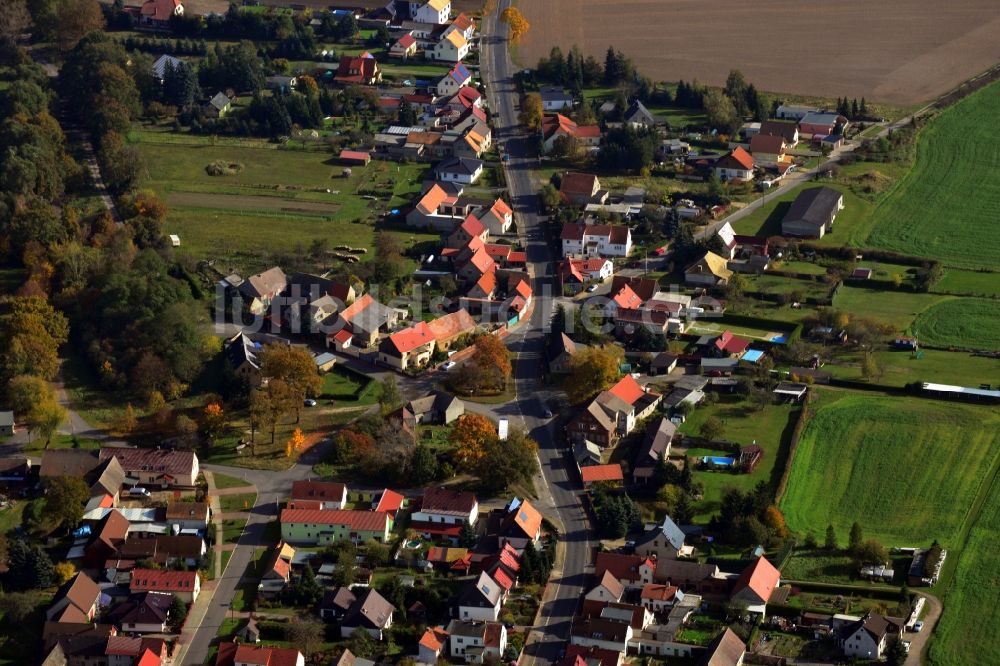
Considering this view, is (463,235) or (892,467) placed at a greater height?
(463,235)

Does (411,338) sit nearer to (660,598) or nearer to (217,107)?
(660,598)

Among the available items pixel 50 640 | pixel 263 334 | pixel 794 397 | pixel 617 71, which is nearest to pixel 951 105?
pixel 617 71

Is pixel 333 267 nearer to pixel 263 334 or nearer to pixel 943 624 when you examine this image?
pixel 263 334

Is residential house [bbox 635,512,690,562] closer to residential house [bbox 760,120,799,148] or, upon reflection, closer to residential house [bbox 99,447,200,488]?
residential house [bbox 99,447,200,488]

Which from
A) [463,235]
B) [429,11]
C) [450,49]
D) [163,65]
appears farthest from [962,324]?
[163,65]

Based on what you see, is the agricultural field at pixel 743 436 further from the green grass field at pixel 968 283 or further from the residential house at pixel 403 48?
the residential house at pixel 403 48

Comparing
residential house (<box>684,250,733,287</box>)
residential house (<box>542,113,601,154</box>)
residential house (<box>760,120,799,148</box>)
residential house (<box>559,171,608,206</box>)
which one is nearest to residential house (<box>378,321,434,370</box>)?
residential house (<box>684,250,733,287</box>)

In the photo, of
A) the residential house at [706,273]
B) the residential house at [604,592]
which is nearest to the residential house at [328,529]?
the residential house at [604,592]

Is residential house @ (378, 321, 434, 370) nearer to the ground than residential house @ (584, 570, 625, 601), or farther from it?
farther from it
